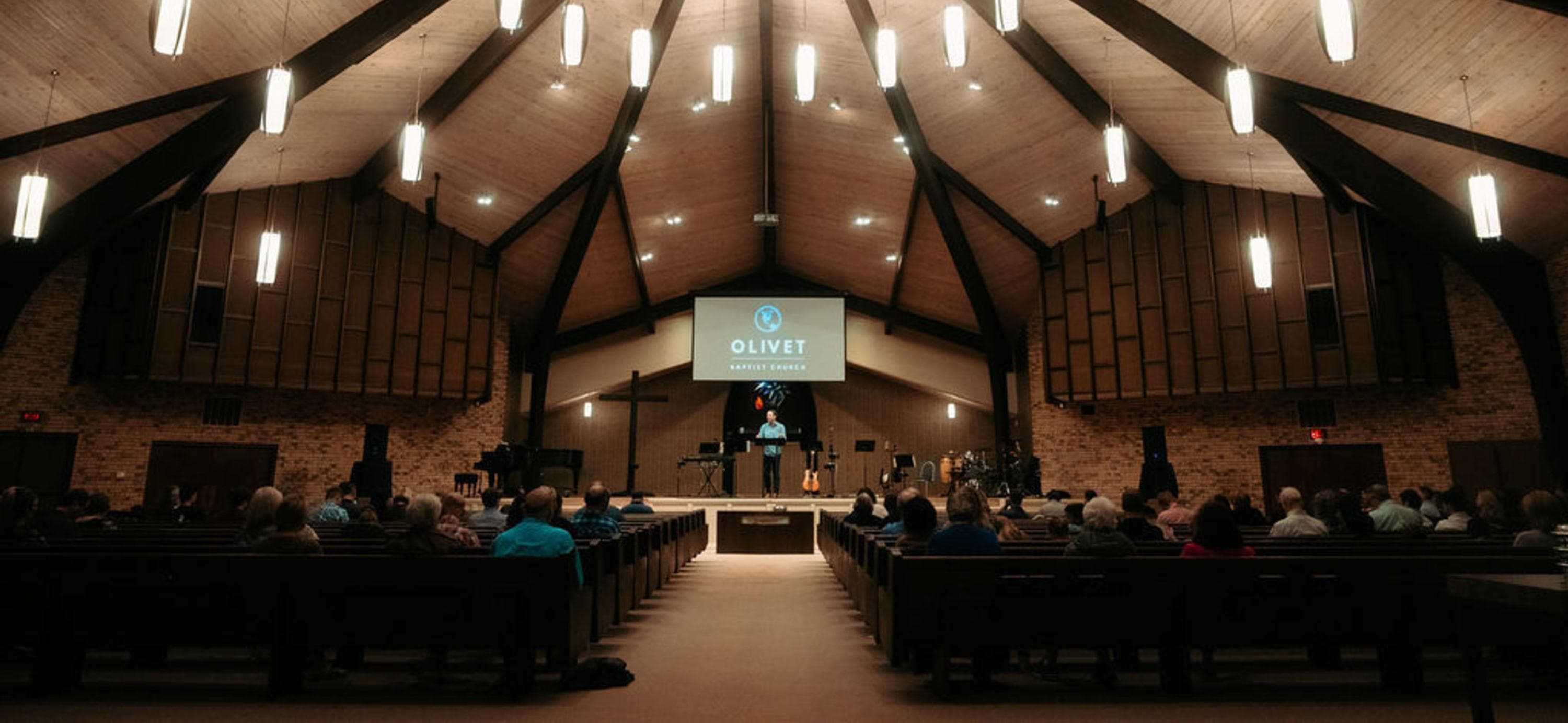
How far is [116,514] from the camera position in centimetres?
693

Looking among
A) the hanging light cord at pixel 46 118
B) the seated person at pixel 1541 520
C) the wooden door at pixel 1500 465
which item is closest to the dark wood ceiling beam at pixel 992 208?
the hanging light cord at pixel 46 118

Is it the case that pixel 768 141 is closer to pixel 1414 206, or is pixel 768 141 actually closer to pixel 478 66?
pixel 478 66

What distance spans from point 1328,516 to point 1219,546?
95.7 inches

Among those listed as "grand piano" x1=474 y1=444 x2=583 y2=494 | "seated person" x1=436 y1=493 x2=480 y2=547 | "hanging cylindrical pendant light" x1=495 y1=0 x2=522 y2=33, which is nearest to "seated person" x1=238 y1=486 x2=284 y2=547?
"seated person" x1=436 y1=493 x2=480 y2=547

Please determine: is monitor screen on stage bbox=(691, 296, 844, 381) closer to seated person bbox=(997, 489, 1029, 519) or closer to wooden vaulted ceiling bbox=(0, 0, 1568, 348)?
wooden vaulted ceiling bbox=(0, 0, 1568, 348)

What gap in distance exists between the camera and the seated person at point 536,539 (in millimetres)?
3619

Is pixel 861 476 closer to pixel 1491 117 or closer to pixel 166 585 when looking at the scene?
pixel 1491 117

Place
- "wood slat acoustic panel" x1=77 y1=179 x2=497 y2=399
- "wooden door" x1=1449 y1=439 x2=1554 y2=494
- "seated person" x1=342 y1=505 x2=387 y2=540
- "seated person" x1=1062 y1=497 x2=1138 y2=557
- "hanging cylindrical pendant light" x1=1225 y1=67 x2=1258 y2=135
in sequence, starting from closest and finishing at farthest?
"seated person" x1=1062 y1=497 x2=1138 y2=557, "seated person" x1=342 y1=505 x2=387 y2=540, "hanging cylindrical pendant light" x1=1225 y1=67 x2=1258 y2=135, "wooden door" x1=1449 y1=439 x2=1554 y2=494, "wood slat acoustic panel" x1=77 y1=179 x2=497 y2=399

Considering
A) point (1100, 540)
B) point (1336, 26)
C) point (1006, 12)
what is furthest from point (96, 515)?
point (1336, 26)

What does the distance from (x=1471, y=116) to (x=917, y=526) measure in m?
7.61

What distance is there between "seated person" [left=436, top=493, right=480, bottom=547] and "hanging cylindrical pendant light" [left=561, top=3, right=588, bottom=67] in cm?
317

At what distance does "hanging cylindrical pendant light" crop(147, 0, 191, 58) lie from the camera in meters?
4.38

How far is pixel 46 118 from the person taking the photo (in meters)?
7.60

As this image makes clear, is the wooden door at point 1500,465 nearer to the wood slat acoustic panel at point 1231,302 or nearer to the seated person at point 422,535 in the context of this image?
the wood slat acoustic panel at point 1231,302
